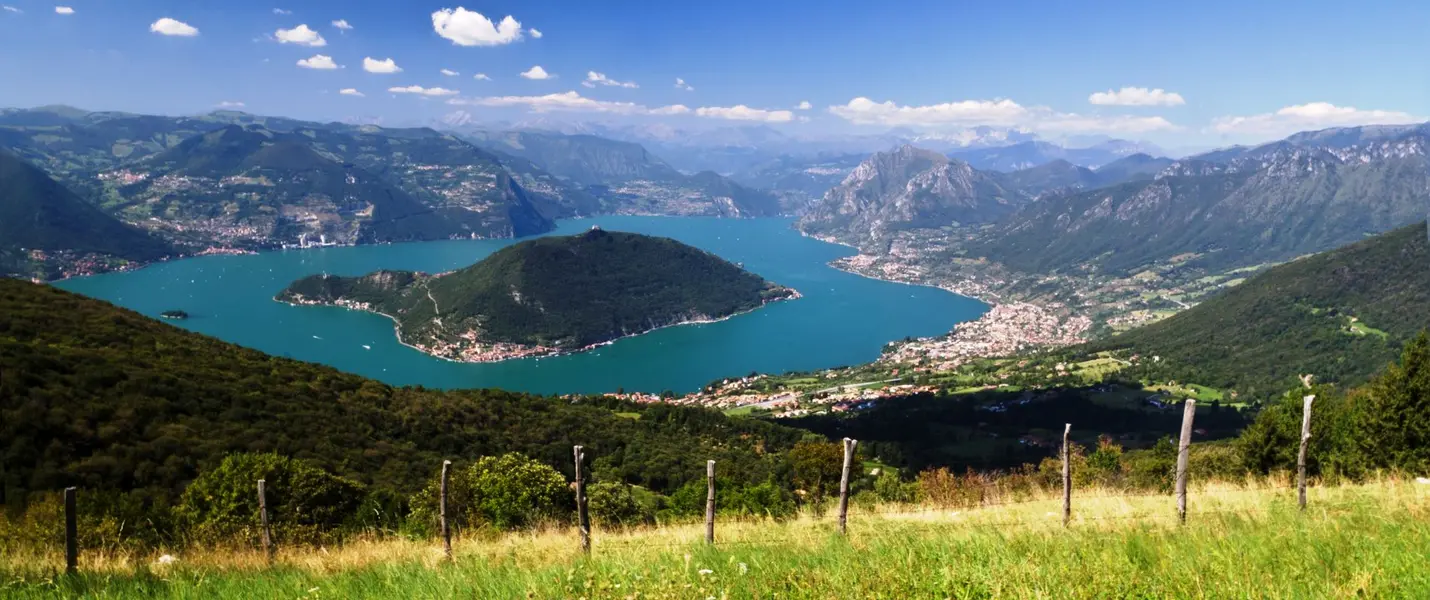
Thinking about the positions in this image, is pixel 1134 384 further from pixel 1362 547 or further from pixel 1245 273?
pixel 1245 273

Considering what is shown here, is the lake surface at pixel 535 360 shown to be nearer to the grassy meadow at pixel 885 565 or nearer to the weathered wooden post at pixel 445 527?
the weathered wooden post at pixel 445 527

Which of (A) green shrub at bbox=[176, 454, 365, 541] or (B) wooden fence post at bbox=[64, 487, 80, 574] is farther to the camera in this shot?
(A) green shrub at bbox=[176, 454, 365, 541]

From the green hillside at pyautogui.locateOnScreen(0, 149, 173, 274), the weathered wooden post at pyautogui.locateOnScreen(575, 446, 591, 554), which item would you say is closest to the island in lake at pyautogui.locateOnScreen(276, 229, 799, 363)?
the green hillside at pyautogui.locateOnScreen(0, 149, 173, 274)

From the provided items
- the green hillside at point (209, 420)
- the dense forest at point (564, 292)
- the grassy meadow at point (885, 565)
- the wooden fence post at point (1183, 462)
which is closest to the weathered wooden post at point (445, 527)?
A: the grassy meadow at point (885, 565)

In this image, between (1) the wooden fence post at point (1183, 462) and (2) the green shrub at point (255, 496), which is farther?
(2) the green shrub at point (255, 496)

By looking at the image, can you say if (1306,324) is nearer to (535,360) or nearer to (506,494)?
(535,360)

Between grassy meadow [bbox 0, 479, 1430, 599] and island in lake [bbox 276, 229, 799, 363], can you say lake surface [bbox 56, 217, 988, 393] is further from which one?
grassy meadow [bbox 0, 479, 1430, 599]
